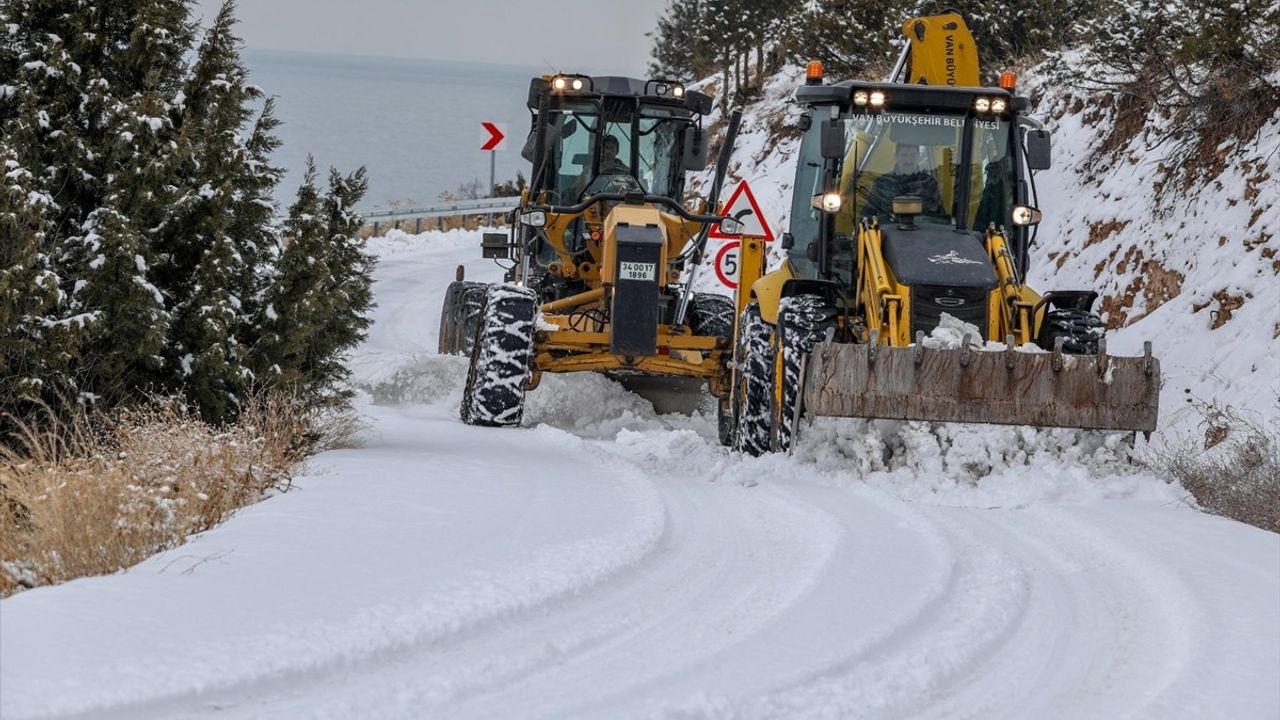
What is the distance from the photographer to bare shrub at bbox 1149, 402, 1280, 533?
7.37m

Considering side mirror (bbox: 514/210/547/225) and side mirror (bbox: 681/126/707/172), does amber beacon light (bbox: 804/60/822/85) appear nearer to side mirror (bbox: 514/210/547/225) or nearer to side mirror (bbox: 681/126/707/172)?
side mirror (bbox: 514/210/547/225)

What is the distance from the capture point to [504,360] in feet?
36.6

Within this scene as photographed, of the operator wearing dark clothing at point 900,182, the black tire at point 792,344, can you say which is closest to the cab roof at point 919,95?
the operator wearing dark clothing at point 900,182

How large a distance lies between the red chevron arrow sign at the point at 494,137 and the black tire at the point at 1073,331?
21.4 metres

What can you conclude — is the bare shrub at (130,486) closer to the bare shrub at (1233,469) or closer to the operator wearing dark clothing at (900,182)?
the operator wearing dark clothing at (900,182)

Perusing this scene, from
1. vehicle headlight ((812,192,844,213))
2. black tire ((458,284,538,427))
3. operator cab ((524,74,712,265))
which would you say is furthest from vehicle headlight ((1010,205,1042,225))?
operator cab ((524,74,712,265))

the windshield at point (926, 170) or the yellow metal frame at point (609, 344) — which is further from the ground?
the windshield at point (926, 170)

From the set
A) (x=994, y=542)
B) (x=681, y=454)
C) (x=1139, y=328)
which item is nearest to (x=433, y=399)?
(x=681, y=454)

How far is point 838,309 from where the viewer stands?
31.7ft

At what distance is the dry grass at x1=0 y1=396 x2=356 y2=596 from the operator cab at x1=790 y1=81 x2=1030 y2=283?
13.4ft

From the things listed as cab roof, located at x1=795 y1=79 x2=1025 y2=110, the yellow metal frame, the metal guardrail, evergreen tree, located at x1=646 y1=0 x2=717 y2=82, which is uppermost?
evergreen tree, located at x1=646 y1=0 x2=717 y2=82

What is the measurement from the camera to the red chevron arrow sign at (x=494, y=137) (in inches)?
1171

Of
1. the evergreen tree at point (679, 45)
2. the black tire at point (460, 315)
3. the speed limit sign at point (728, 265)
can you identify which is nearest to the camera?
the black tire at point (460, 315)

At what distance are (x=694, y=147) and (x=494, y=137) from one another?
17449mm
